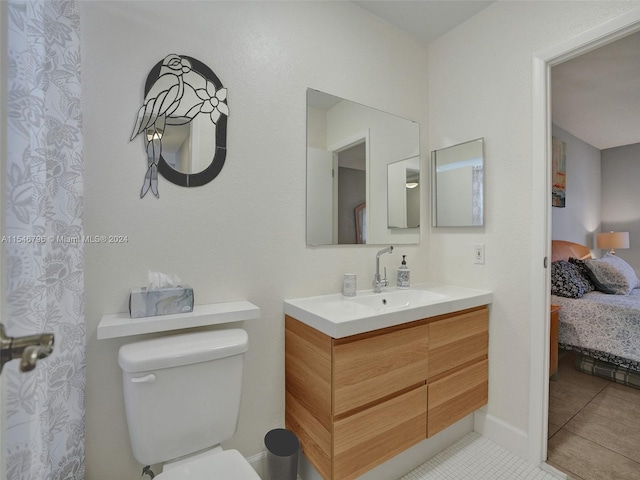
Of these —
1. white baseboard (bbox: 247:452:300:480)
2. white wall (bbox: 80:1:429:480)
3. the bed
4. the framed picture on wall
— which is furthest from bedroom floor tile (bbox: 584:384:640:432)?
white baseboard (bbox: 247:452:300:480)

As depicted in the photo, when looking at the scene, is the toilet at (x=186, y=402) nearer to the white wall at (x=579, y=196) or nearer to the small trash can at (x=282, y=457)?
the small trash can at (x=282, y=457)

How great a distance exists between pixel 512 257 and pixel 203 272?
166 cm

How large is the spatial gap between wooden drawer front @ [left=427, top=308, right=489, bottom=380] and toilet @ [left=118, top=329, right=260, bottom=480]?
0.94m

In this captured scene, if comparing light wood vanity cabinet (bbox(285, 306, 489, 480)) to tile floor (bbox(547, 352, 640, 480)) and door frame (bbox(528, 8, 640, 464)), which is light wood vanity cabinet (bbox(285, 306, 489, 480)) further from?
tile floor (bbox(547, 352, 640, 480))

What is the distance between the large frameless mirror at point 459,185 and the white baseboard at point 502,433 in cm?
117

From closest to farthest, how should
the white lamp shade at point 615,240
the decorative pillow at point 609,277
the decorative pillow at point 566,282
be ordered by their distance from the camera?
the decorative pillow at point 566,282
the decorative pillow at point 609,277
the white lamp shade at point 615,240

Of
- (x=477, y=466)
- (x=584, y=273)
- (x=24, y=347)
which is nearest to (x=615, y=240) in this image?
(x=584, y=273)

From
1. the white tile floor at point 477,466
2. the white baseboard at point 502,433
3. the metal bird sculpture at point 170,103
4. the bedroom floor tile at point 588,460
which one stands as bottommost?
the white tile floor at point 477,466

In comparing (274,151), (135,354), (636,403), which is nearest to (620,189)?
(636,403)

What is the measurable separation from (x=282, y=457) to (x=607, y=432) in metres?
2.01

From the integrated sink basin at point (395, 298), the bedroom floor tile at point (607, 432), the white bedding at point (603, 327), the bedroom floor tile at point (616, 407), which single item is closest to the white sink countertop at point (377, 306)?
the integrated sink basin at point (395, 298)

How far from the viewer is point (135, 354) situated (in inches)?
42.9

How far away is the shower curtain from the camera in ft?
2.29

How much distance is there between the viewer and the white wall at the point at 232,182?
1216mm
